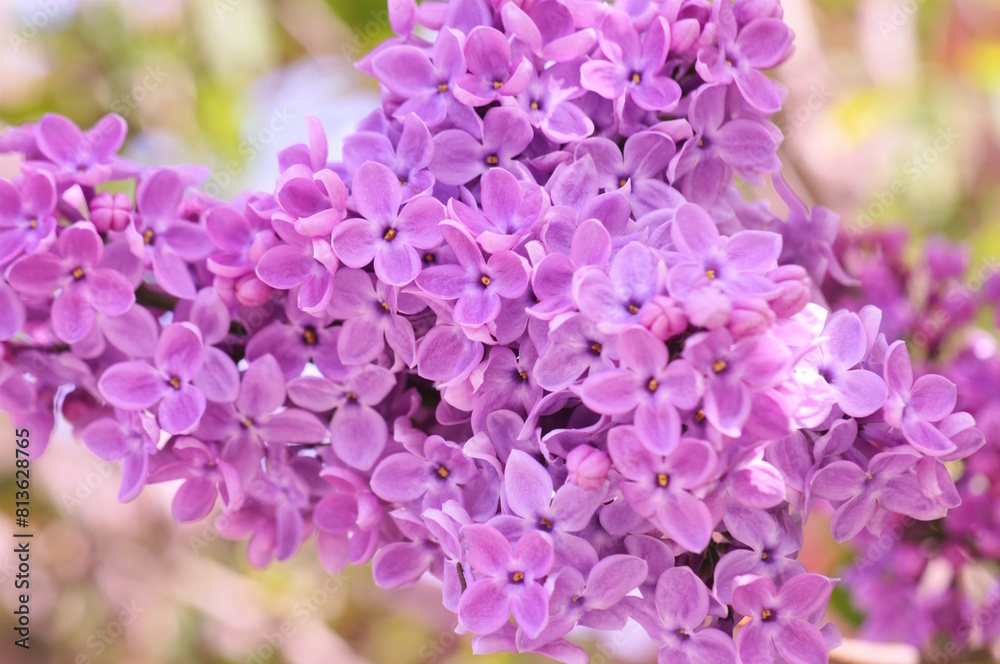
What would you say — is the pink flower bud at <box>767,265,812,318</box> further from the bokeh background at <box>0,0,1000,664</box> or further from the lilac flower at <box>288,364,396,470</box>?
the bokeh background at <box>0,0,1000,664</box>

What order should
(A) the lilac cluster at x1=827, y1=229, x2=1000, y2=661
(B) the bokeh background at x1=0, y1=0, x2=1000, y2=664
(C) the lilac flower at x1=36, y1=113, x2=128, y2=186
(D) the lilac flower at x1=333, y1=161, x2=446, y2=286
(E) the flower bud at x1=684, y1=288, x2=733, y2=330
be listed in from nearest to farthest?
(E) the flower bud at x1=684, y1=288, x2=733, y2=330, (D) the lilac flower at x1=333, y1=161, x2=446, y2=286, (C) the lilac flower at x1=36, y1=113, x2=128, y2=186, (A) the lilac cluster at x1=827, y1=229, x2=1000, y2=661, (B) the bokeh background at x1=0, y1=0, x2=1000, y2=664

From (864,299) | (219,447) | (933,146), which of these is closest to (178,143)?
(219,447)

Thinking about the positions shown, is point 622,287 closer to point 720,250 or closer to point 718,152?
point 720,250

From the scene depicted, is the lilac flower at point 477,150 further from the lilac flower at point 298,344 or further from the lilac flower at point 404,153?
the lilac flower at point 298,344

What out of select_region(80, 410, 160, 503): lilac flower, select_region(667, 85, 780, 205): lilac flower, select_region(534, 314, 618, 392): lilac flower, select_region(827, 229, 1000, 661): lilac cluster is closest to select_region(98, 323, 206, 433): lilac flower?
select_region(80, 410, 160, 503): lilac flower

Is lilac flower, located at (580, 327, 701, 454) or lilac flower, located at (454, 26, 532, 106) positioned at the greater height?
lilac flower, located at (454, 26, 532, 106)

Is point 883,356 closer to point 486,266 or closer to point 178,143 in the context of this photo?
point 486,266
